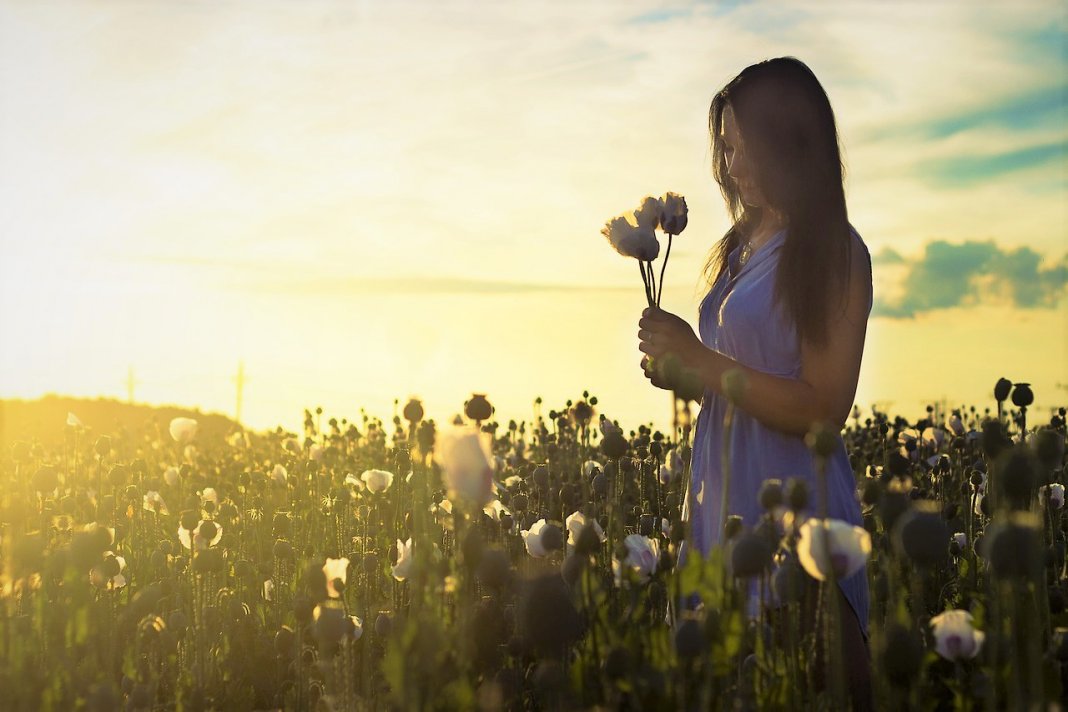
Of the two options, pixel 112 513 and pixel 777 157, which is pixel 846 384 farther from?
pixel 112 513

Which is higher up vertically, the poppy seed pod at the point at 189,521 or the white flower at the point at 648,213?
the white flower at the point at 648,213

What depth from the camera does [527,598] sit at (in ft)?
7.77

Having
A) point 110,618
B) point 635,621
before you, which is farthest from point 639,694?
point 110,618

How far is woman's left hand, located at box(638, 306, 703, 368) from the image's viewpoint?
3.36 metres

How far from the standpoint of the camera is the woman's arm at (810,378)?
3428mm

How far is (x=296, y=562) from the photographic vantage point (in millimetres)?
5223

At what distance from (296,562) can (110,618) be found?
3.89 ft

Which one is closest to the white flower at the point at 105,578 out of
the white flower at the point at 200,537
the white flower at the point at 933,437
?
the white flower at the point at 200,537

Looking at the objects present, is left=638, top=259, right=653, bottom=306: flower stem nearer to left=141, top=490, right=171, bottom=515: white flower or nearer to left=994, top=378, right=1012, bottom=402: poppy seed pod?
left=994, top=378, right=1012, bottom=402: poppy seed pod

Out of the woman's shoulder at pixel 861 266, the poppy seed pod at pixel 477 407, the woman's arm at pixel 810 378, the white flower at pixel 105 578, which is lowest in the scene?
the white flower at pixel 105 578

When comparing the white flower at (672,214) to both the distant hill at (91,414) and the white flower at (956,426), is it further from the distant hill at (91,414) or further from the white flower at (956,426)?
the distant hill at (91,414)

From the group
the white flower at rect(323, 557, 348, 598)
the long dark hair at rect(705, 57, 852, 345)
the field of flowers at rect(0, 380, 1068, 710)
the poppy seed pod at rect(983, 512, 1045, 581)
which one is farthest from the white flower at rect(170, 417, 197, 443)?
the poppy seed pod at rect(983, 512, 1045, 581)

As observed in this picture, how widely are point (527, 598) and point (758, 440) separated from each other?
5.21 feet

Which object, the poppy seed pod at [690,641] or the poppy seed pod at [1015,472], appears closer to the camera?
the poppy seed pod at [690,641]
